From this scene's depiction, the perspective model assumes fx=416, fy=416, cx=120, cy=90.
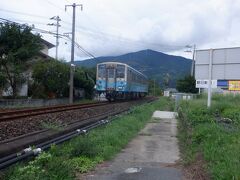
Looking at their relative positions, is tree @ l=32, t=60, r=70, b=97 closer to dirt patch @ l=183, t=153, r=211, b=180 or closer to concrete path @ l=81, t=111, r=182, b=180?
concrete path @ l=81, t=111, r=182, b=180

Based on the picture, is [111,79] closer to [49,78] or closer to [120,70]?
[120,70]

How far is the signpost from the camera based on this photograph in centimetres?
1560

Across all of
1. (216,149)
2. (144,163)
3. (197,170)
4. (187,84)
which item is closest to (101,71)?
(144,163)

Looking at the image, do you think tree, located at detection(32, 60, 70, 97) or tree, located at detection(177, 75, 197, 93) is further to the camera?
tree, located at detection(177, 75, 197, 93)

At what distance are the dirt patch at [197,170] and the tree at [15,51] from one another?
25417 millimetres

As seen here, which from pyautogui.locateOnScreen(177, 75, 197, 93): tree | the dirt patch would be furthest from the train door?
pyautogui.locateOnScreen(177, 75, 197, 93): tree

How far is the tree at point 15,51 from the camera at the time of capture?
32.0m

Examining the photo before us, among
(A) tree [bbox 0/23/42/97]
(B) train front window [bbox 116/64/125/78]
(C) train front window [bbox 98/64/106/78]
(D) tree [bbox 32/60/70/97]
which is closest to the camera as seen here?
(A) tree [bbox 0/23/42/97]

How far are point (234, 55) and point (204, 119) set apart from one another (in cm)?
365

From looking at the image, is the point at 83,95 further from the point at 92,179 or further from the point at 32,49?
the point at 92,179

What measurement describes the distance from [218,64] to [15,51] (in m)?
20.7

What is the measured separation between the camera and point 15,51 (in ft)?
108

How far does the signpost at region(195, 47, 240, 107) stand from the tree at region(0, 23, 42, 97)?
1894 cm

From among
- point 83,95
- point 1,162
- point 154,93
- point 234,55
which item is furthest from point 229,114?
point 154,93
